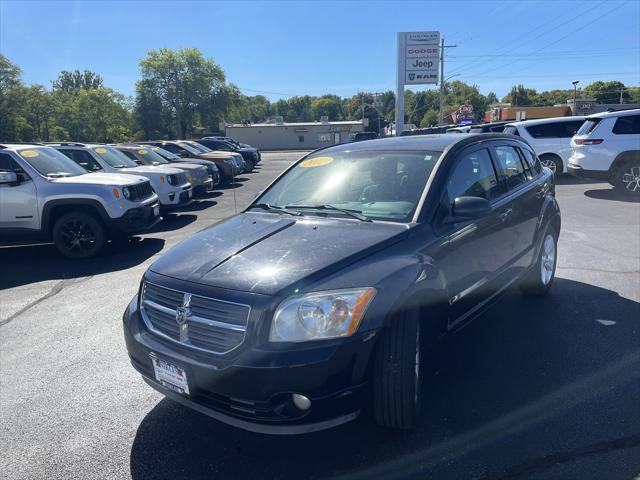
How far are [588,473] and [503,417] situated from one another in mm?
570

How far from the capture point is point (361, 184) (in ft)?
12.3

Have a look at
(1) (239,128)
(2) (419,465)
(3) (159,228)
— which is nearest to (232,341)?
(2) (419,465)

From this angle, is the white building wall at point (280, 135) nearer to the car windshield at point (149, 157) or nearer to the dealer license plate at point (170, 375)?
the car windshield at point (149, 157)

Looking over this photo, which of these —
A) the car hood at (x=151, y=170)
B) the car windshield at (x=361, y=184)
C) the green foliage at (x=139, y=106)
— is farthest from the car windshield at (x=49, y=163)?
the green foliage at (x=139, y=106)

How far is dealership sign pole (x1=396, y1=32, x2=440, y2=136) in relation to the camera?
116ft

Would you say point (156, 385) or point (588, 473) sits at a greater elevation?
point (156, 385)

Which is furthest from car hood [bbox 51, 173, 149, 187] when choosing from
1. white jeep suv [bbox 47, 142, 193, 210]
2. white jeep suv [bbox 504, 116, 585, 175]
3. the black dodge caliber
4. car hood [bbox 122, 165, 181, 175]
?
white jeep suv [bbox 504, 116, 585, 175]

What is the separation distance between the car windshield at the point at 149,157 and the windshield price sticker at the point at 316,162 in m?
9.94

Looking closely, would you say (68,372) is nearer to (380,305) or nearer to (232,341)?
(232,341)

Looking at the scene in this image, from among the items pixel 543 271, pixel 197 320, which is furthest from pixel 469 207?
pixel 543 271

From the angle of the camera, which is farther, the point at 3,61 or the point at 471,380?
the point at 3,61

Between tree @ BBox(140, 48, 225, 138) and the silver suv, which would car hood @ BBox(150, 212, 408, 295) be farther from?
tree @ BBox(140, 48, 225, 138)

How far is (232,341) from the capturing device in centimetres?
248

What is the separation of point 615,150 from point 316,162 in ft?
33.0
